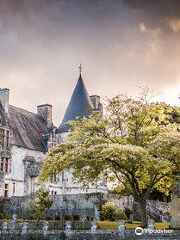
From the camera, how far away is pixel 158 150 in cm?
2141

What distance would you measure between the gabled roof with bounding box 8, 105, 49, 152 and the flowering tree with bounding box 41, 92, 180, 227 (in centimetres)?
1401

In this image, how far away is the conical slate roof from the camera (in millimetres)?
43125

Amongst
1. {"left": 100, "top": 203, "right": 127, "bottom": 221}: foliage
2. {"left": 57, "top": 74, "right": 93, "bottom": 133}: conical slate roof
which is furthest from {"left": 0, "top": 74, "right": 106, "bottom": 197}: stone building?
{"left": 100, "top": 203, "right": 127, "bottom": 221}: foliage

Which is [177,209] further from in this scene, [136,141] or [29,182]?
[29,182]

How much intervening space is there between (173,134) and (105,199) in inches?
382

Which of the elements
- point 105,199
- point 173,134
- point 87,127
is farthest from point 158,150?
point 105,199

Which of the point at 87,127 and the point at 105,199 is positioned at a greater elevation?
the point at 87,127

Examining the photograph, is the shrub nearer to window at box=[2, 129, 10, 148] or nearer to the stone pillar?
the stone pillar

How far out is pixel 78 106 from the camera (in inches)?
1718

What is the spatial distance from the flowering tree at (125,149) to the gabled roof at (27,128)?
14007 mm

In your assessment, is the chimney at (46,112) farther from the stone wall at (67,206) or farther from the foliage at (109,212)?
the foliage at (109,212)

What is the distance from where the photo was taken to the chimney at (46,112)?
153 feet

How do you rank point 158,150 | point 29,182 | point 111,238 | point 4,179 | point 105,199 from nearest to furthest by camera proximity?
point 111,238 < point 158,150 < point 105,199 < point 4,179 < point 29,182

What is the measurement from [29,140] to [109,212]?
1466 cm
